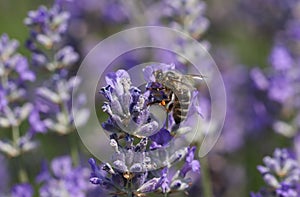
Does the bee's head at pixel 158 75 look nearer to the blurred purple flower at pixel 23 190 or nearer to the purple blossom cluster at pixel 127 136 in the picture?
the purple blossom cluster at pixel 127 136

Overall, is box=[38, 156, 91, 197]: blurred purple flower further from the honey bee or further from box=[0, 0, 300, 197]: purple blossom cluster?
the honey bee

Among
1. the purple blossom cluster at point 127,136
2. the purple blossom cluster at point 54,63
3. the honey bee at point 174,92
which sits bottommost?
the purple blossom cluster at point 127,136

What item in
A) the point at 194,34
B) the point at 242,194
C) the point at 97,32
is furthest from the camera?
the point at 97,32

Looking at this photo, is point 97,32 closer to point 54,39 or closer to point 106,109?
point 54,39

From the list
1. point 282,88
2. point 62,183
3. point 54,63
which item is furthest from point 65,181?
point 282,88

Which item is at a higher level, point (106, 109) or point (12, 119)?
point (12, 119)

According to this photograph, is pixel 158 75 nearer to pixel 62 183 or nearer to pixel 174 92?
pixel 174 92

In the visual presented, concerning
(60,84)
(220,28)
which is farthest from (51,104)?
(220,28)

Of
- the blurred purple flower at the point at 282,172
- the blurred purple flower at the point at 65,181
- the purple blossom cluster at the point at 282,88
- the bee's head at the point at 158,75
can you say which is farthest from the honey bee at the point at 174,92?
the purple blossom cluster at the point at 282,88

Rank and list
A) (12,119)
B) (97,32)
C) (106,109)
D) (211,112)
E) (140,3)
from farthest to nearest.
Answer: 1. (97,32)
2. (140,3)
3. (211,112)
4. (12,119)
5. (106,109)
